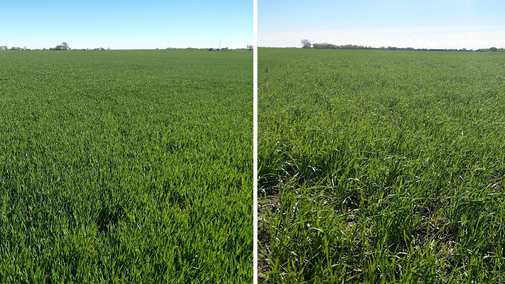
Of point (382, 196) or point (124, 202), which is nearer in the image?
point (382, 196)

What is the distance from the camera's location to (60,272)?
1609mm

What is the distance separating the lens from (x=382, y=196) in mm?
2182

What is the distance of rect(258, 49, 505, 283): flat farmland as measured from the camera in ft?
5.28

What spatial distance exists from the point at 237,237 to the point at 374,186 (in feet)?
3.93

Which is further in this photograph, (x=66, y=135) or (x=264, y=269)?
(x=66, y=135)

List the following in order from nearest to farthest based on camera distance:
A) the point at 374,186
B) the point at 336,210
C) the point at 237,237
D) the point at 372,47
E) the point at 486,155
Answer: the point at 237,237
the point at 336,210
the point at 374,186
the point at 486,155
the point at 372,47

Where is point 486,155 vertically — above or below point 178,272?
above

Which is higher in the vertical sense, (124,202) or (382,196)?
(382,196)

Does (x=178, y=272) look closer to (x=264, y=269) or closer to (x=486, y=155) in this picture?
(x=264, y=269)

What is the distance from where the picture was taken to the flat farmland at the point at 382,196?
161cm

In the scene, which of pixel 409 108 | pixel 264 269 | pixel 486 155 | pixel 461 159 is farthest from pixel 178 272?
pixel 409 108

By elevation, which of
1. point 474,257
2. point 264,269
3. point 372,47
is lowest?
point 264,269

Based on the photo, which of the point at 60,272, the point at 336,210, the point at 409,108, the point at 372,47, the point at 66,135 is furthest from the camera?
the point at 372,47

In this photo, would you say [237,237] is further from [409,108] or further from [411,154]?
[409,108]
